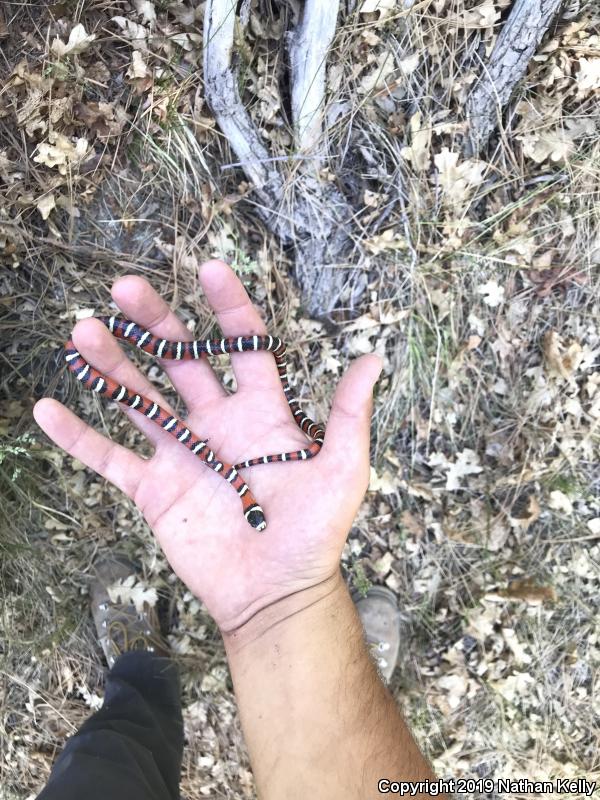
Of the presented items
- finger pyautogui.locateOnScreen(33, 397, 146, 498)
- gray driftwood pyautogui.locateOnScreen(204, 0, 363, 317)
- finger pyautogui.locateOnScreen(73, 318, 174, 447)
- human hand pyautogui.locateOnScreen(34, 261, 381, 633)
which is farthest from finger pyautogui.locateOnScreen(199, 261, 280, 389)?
gray driftwood pyautogui.locateOnScreen(204, 0, 363, 317)

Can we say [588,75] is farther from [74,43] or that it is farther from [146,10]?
[74,43]

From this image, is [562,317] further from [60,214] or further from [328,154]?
[60,214]

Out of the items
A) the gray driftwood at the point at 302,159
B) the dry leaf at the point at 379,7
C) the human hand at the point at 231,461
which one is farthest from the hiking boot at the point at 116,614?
the dry leaf at the point at 379,7

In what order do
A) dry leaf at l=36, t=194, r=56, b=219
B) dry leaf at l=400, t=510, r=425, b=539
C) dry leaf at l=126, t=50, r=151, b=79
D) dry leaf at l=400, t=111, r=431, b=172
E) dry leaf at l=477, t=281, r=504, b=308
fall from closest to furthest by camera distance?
dry leaf at l=126, t=50, r=151, b=79, dry leaf at l=36, t=194, r=56, b=219, dry leaf at l=400, t=111, r=431, b=172, dry leaf at l=477, t=281, r=504, b=308, dry leaf at l=400, t=510, r=425, b=539

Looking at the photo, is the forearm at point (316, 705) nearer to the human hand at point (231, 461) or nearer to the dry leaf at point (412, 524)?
the human hand at point (231, 461)

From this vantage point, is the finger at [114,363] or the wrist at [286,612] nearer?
the wrist at [286,612]

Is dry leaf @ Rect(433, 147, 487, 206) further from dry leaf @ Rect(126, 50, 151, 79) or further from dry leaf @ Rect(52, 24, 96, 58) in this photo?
dry leaf @ Rect(52, 24, 96, 58)

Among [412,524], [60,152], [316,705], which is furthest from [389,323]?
[316,705]

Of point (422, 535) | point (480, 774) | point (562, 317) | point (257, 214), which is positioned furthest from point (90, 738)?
point (562, 317)
